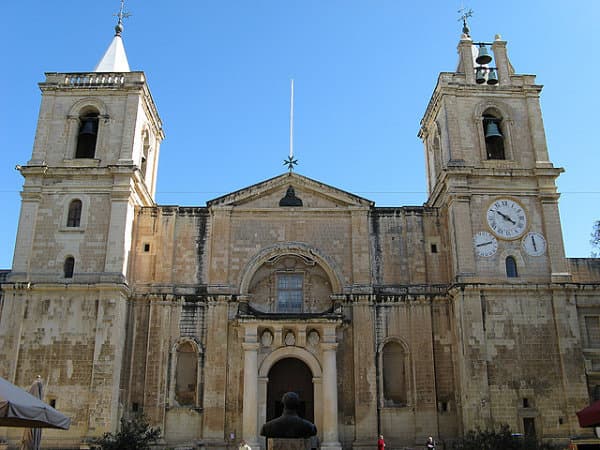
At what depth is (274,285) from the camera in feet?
90.0

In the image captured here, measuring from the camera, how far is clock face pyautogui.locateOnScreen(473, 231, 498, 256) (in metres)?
25.9

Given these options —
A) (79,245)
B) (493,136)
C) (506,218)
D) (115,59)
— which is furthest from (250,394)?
(115,59)

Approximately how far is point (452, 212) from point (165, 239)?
1235 cm

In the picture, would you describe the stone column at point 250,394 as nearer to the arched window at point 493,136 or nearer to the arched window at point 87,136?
the arched window at point 87,136

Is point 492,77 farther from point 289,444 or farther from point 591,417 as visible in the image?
point 289,444

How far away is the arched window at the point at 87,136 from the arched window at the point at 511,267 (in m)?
18.6

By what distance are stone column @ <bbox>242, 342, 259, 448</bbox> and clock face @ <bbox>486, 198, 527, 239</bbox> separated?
11.1 meters

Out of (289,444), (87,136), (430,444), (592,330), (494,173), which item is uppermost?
(87,136)

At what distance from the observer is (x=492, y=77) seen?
2925cm

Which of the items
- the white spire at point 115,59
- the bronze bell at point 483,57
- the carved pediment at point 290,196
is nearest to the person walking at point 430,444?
the carved pediment at point 290,196

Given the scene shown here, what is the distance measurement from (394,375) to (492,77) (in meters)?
14.4

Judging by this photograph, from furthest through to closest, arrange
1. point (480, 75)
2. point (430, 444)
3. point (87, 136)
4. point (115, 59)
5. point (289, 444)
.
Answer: point (115, 59)
point (480, 75)
point (87, 136)
point (430, 444)
point (289, 444)

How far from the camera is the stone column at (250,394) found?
79.2 ft

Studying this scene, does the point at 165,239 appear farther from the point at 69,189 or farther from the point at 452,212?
the point at 452,212
